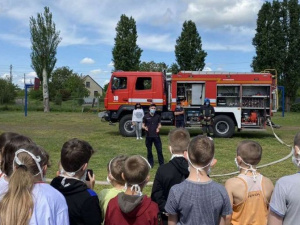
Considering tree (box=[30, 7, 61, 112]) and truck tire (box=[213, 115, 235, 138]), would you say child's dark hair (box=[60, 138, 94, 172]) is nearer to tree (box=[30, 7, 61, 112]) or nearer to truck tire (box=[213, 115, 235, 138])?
truck tire (box=[213, 115, 235, 138])

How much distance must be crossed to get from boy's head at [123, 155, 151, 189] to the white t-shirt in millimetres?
566

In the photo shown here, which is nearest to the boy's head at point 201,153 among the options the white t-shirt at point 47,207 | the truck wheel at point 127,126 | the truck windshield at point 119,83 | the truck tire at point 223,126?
the white t-shirt at point 47,207

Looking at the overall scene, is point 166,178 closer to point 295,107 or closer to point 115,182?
point 115,182

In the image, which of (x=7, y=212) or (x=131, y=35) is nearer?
(x=7, y=212)

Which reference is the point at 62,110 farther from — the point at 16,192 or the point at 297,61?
the point at 16,192

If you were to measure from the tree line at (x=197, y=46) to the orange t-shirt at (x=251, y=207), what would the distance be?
33.6 m

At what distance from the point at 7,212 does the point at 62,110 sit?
34744mm

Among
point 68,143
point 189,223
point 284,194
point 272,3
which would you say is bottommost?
point 189,223

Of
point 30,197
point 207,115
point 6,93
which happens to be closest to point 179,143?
point 30,197

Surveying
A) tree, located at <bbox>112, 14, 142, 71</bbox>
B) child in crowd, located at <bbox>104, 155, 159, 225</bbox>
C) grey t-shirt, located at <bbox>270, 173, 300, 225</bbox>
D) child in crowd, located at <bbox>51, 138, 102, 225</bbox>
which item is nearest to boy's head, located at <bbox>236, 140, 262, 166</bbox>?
grey t-shirt, located at <bbox>270, 173, 300, 225</bbox>

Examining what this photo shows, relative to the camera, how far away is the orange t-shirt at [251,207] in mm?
3004

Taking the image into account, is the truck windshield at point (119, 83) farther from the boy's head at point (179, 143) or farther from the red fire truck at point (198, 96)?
the boy's head at point (179, 143)

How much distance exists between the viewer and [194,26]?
40312 mm

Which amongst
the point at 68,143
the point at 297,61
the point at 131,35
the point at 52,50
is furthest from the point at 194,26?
the point at 68,143
